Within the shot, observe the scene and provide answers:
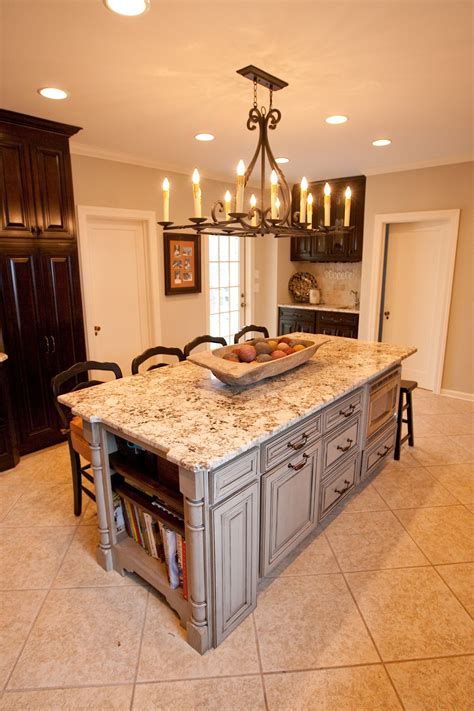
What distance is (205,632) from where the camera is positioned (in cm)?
167

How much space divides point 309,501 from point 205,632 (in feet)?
2.66

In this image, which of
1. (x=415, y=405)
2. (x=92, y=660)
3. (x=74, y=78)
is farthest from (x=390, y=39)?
(x=415, y=405)

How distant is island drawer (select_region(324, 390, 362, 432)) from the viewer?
2188 mm

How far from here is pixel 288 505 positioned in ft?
6.51

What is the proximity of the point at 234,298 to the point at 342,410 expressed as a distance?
3704mm

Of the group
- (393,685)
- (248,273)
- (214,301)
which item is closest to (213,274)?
(214,301)

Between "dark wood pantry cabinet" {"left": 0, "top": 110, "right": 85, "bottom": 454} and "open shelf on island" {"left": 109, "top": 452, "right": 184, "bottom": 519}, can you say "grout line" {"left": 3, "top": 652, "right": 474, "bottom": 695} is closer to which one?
"open shelf on island" {"left": 109, "top": 452, "right": 184, "bottom": 519}

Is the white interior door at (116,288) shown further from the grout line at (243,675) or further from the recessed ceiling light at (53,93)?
the grout line at (243,675)

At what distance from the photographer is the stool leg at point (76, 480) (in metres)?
2.54

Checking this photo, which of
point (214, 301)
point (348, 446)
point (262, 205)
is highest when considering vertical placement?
point (262, 205)

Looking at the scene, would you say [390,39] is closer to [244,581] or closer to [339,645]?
[244,581]

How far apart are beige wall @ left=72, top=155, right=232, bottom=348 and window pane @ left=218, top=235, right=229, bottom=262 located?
0.45m

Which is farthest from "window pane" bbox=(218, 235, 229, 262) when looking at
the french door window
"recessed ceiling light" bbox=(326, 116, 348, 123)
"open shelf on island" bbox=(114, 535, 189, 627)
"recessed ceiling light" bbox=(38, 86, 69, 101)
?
"open shelf on island" bbox=(114, 535, 189, 627)

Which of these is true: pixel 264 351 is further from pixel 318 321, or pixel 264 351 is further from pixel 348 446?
pixel 318 321
